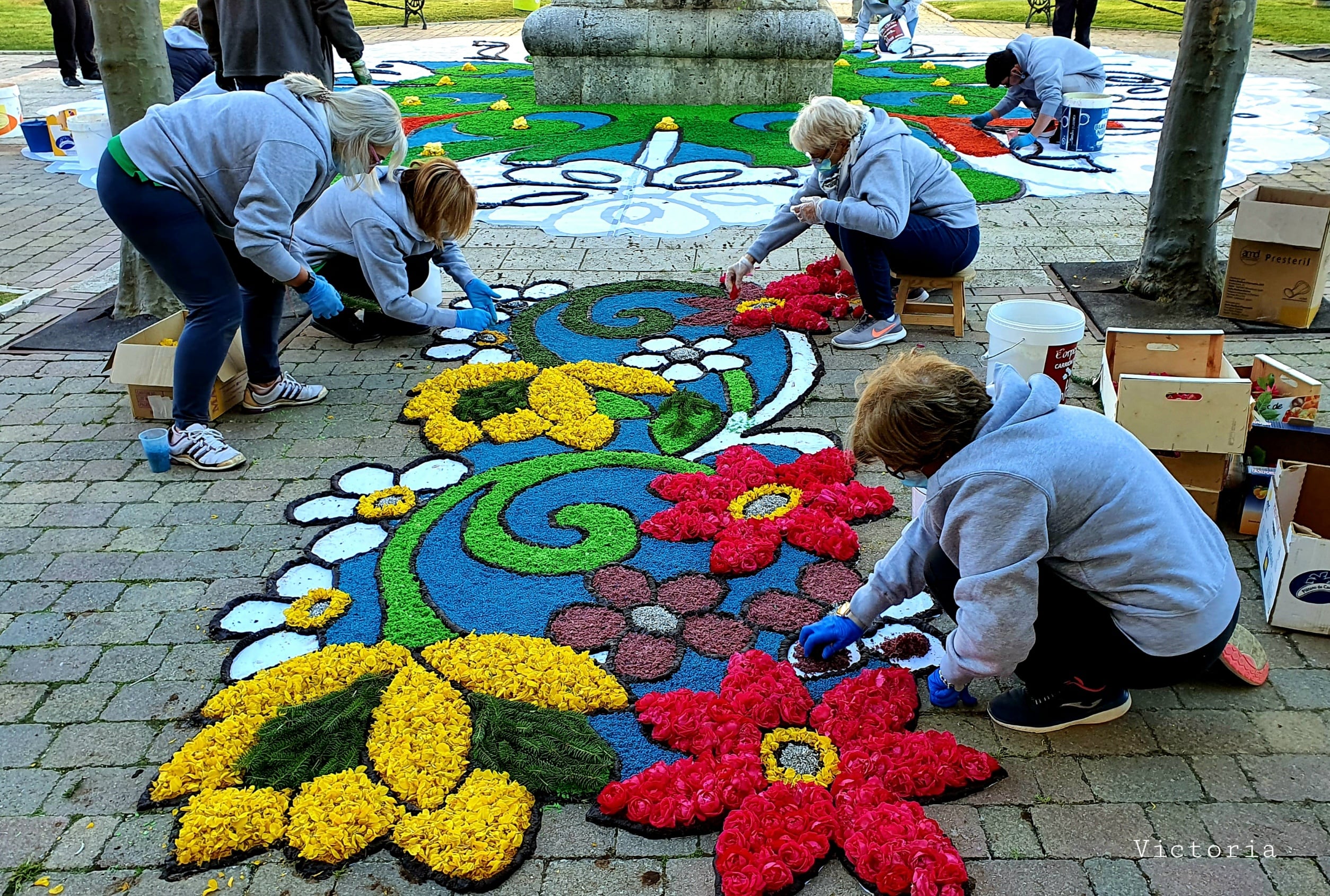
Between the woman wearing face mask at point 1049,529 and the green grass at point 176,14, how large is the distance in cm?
1618

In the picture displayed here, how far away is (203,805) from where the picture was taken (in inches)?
90.7

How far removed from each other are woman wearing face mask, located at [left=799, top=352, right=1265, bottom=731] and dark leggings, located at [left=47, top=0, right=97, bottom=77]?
41.4ft

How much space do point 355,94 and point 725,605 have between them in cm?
215

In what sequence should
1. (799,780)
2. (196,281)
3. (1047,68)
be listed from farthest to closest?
(1047,68)
(196,281)
(799,780)

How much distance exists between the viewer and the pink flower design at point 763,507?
10.6ft

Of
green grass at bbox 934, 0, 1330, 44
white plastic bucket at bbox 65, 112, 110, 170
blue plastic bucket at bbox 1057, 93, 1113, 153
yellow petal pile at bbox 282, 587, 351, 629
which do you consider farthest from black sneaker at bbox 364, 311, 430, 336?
green grass at bbox 934, 0, 1330, 44

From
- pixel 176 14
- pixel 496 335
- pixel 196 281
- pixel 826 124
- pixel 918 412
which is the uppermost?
pixel 176 14

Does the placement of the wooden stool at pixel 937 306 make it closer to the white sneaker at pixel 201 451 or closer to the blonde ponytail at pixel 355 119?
the blonde ponytail at pixel 355 119

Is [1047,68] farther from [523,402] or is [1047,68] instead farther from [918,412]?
[918,412]

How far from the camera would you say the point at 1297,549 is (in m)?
2.71

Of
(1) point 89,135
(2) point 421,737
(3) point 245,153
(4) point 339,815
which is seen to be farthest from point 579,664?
(1) point 89,135

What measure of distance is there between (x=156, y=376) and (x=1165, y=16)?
1829 centimetres

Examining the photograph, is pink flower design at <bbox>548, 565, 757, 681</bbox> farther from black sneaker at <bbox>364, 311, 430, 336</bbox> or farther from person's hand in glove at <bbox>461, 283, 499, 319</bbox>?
black sneaker at <bbox>364, 311, 430, 336</bbox>

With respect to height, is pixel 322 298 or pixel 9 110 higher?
pixel 9 110
